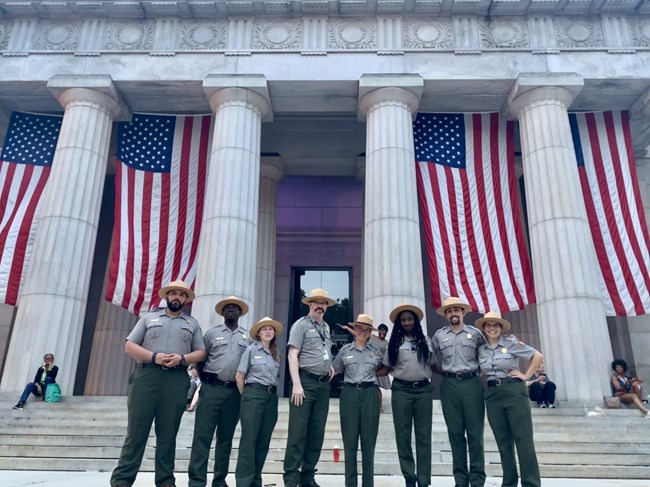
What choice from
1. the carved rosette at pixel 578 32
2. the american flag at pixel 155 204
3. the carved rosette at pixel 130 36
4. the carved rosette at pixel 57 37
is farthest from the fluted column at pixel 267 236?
the carved rosette at pixel 578 32

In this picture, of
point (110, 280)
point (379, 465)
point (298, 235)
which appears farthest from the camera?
point (298, 235)

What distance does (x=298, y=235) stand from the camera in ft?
78.1

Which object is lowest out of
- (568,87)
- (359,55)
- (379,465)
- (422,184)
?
(379,465)

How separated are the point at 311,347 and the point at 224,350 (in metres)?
1.06

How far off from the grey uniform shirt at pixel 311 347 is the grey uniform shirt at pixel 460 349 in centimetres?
145

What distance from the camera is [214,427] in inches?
250

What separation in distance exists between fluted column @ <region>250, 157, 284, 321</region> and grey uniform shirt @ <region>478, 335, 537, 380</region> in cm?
1370

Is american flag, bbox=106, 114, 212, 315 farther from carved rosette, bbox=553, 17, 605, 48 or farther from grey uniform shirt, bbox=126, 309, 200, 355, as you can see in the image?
carved rosette, bbox=553, 17, 605, 48

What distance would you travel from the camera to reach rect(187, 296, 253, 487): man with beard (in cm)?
618

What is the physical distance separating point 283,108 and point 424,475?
14022 millimetres

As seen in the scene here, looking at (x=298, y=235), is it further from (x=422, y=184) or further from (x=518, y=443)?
(x=518, y=443)

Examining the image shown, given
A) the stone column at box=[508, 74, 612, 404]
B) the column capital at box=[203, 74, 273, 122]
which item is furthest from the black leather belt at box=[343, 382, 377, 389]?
the column capital at box=[203, 74, 273, 122]

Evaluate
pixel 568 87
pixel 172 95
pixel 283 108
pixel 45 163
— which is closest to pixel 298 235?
pixel 283 108

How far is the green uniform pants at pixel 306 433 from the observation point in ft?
20.5
